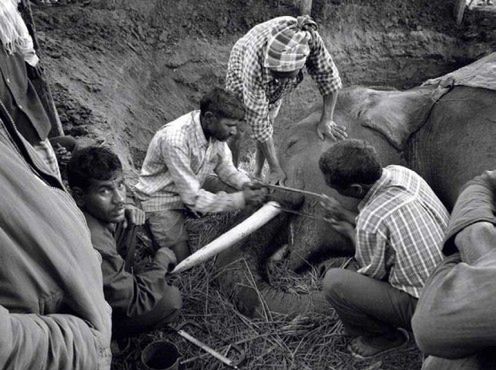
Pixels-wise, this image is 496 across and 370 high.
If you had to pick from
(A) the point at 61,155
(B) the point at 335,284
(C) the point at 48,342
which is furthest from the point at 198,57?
(C) the point at 48,342

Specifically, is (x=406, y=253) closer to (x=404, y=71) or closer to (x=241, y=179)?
(x=241, y=179)

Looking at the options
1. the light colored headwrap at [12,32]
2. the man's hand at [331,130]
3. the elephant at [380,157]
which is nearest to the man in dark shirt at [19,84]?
the light colored headwrap at [12,32]

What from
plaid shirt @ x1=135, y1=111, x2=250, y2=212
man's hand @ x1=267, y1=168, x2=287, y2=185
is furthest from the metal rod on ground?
man's hand @ x1=267, y1=168, x2=287, y2=185

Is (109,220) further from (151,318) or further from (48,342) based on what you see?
(48,342)

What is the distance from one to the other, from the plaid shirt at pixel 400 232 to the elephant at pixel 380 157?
869 millimetres

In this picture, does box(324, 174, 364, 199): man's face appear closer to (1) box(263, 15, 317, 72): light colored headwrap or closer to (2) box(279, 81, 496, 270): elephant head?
(2) box(279, 81, 496, 270): elephant head

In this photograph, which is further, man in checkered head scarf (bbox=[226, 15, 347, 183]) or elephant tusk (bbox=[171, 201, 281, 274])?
man in checkered head scarf (bbox=[226, 15, 347, 183])

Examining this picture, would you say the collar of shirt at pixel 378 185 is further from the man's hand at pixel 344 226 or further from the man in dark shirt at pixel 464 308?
the man in dark shirt at pixel 464 308

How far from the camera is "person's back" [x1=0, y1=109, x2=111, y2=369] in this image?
4.69 feet

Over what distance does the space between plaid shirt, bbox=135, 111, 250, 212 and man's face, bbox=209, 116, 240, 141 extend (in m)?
0.15

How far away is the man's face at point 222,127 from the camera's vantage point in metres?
3.47

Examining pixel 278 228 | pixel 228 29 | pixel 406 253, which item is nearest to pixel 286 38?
pixel 278 228

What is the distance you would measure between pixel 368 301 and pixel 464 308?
56.6 inches

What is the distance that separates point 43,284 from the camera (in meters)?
1.55
